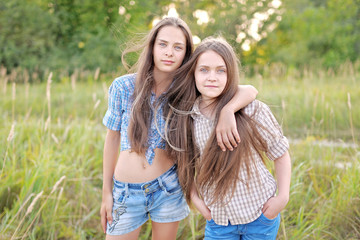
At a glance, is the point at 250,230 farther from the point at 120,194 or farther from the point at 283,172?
the point at 120,194

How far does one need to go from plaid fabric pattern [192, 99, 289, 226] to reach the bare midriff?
12.7 inches

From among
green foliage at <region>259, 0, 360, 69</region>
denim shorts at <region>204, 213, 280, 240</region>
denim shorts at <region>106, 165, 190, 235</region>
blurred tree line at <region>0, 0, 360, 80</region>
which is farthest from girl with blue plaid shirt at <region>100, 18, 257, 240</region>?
green foliage at <region>259, 0, 360, 69</region>

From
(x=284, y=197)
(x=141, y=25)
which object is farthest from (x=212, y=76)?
(x=141, y=25)

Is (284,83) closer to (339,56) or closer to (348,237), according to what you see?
(348,237)

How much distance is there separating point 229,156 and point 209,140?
4.8 inches

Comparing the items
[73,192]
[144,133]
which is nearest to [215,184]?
[144,133]

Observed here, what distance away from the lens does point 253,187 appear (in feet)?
5.51

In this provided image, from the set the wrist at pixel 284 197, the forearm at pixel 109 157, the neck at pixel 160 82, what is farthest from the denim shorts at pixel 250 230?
the neck at pixel 160 82

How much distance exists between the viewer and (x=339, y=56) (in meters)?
13.4

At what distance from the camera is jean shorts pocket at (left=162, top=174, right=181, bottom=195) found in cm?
188

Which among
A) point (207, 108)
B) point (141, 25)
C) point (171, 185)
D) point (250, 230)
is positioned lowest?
point (250, 230)

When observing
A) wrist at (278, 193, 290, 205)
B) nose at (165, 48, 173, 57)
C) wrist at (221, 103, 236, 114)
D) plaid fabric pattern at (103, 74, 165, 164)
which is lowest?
wrist at (278, 193, 290, 205)

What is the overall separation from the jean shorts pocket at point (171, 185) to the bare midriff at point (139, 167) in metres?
0.05

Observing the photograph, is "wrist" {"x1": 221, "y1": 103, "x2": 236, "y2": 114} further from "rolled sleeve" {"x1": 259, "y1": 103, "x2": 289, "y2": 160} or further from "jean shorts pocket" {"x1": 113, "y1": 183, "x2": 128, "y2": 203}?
"jean shorts pocket" {"x1": 113, "y1": 183, "x2": 128, "y2": 203}
